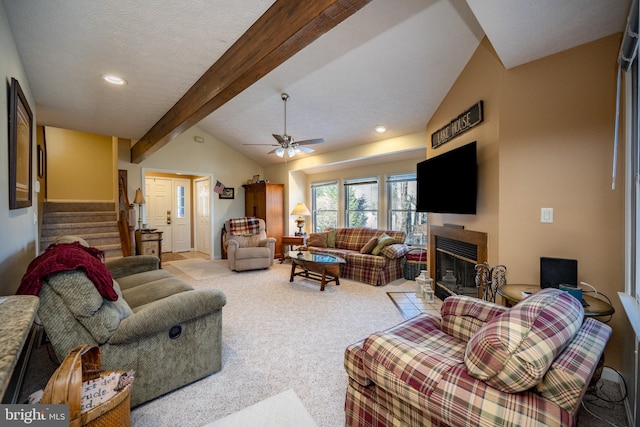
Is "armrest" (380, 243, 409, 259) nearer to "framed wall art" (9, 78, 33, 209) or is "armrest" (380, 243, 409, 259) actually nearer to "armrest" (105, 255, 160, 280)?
"armrest" (105, 255, 160, 280)

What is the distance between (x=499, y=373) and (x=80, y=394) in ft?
5.16

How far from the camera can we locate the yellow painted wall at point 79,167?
18.9 feet

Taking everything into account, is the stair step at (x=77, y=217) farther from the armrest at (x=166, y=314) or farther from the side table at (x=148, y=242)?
the armrest at (x=166, y=314)

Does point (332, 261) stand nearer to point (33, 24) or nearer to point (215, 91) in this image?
point (215, 91)

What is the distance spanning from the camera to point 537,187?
6.88 ft

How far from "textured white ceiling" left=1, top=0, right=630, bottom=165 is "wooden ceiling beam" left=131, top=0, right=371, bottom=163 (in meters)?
0.09

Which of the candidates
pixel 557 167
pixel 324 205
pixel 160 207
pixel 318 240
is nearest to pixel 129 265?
pixel 318 240

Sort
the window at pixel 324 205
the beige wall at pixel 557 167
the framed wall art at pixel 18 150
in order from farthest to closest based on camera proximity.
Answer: the window at pixel 324 205 → the beige wall at pixel 557 167 → the framed wall art at pixel 18 150

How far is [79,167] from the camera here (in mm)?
6027

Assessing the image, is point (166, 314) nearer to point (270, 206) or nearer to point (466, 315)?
point (466, 315)

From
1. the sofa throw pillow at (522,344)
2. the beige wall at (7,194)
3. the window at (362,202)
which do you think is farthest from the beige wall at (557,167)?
the beige wall at (7,194)

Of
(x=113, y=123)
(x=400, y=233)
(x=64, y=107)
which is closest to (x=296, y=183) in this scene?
(x=400, y=233)

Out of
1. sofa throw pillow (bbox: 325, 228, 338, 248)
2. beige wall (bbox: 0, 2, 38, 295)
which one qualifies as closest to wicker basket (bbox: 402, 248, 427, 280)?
sofa throw pillow (bbox: 325, 228, 338, 248)

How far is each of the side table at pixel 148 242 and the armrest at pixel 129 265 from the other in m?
2.42
